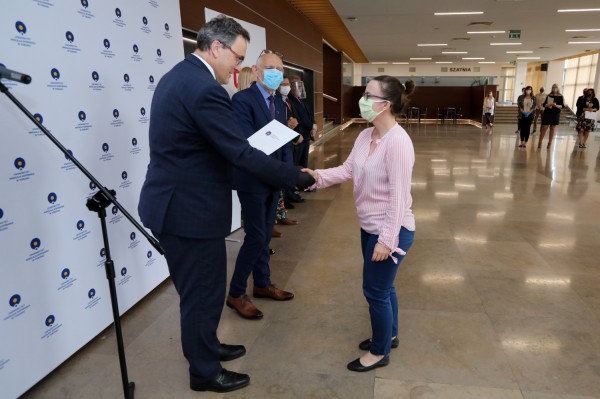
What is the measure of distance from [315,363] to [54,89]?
1997 millimetres

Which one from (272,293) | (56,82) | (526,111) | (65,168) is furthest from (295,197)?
(526,111)

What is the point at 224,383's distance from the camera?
2.06 meters

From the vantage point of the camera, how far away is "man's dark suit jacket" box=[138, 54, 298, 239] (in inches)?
65.3

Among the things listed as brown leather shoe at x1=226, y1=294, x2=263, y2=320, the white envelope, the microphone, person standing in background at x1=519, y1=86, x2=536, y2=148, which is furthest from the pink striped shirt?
person standing in background at x1=519, y1=86, x2=536, y2=148

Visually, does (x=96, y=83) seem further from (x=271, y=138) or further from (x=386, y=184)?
(x=386, y=184)

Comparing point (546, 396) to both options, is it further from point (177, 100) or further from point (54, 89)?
point (54, 89)

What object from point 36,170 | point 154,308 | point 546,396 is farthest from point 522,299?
point 36,170

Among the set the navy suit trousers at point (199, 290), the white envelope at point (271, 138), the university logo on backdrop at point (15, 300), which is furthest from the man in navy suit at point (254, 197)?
the university logo on backdrop at point (15, 300)

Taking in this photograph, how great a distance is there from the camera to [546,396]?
2.00 metres

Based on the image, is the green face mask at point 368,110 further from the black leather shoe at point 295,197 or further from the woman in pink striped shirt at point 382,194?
the black leather shoe at point 295,197

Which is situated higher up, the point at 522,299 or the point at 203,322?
the point at 203,322

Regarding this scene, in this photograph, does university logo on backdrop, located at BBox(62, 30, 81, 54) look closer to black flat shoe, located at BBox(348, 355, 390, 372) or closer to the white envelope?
the white envelope

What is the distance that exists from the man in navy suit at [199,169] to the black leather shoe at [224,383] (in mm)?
193

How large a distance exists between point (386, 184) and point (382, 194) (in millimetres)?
54
